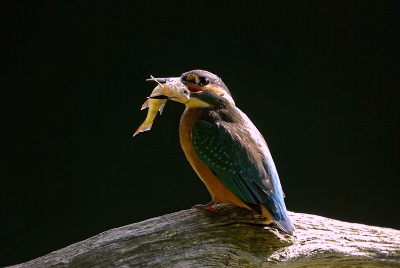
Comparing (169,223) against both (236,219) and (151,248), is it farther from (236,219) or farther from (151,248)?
(236,219)

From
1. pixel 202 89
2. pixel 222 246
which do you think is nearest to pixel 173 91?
pixel 202 89

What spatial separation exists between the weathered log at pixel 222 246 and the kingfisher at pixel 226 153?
68 millimetres

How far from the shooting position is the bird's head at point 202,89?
206 cm

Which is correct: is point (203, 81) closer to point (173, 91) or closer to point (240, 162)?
point (173, 91)

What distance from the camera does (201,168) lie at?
201 cm

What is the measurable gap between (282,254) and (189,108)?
0.65m

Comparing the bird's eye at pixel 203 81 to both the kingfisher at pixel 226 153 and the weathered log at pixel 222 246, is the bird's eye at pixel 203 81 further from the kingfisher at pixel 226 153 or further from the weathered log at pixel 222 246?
the weathered log at pixel 222 246

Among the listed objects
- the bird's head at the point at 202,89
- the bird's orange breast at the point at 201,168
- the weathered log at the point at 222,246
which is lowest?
the weathered log at the point at 222,246

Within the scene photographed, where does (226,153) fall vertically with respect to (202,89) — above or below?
below

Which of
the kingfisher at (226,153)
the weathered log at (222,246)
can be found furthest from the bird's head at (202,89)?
the weathered log at (222,246)

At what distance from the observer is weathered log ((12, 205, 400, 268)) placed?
1825 millimetres

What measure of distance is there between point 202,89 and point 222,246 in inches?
23.9

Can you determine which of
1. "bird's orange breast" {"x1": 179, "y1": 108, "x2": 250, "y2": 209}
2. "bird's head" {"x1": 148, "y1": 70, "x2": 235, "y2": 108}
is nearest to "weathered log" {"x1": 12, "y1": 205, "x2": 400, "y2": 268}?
"bird's orange breast" {"x1": 179, "y1": 108, "x2": 250, "y2": 209}

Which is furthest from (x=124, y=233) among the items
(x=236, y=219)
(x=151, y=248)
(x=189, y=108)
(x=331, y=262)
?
(x=331, y=262)
